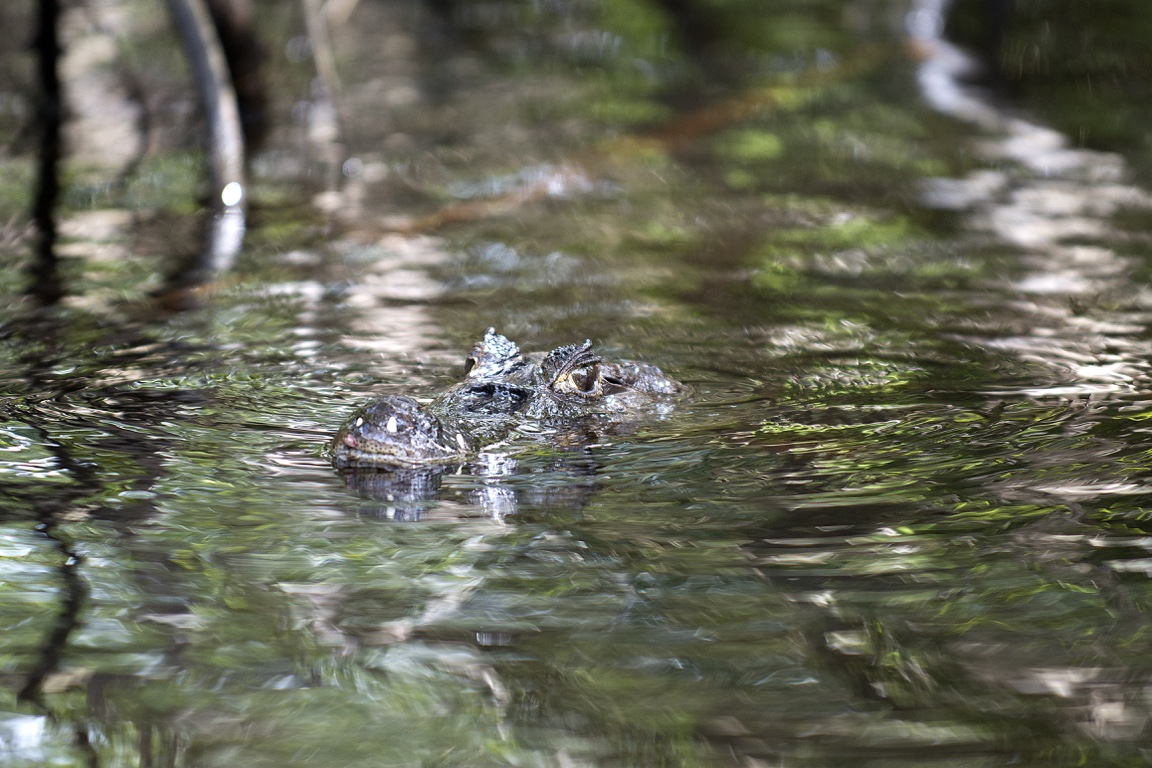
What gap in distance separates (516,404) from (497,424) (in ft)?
0.63

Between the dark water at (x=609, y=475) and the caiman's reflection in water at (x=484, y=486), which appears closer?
the dark water at (x=609, y=475)

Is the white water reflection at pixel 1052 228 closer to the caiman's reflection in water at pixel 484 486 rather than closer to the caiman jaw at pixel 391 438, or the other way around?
the caiman's reflection in water at pixel 484 486

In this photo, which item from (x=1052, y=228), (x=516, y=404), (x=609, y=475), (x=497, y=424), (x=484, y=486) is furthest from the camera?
(x=1052, y=228)

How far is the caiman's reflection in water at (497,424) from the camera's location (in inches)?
166

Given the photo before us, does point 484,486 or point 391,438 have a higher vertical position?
point 391,438

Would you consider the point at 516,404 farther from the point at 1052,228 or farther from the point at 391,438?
the point at 1052,228

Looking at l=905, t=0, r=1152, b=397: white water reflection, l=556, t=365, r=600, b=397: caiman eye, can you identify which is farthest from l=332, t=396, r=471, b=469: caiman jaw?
l=905, t=0, r=1152, b=397: white water reflection

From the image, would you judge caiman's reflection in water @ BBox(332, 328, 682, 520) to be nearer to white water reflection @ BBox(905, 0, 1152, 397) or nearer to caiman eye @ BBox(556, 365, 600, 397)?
caiman eye @ BBox(556, 365, 600, 397)

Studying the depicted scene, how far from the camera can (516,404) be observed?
16.0 feet

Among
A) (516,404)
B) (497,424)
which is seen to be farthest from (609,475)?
(516,404)

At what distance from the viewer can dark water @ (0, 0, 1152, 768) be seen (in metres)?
2.93

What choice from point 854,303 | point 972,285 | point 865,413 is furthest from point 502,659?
point 972,285

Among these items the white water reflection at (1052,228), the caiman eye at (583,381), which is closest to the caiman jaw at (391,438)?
the caiman eye at (583,381)

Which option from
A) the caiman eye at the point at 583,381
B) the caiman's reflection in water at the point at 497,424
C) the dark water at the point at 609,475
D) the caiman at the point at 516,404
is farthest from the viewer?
the caiman eye at the point at 583,381
